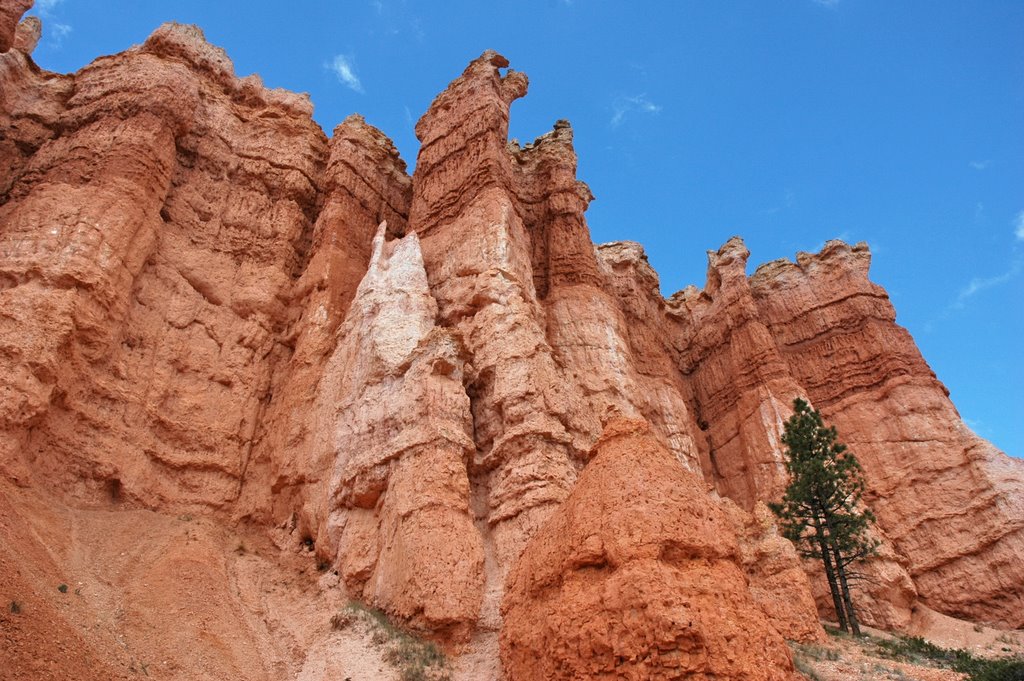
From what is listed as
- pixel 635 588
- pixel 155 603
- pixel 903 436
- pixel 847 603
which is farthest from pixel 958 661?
→ pixel 155 603

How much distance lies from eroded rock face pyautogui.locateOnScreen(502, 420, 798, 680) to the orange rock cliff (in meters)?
0.04

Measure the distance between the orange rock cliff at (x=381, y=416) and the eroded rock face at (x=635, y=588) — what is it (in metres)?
0.04

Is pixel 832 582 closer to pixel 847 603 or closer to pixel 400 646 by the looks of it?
pixel 847 603

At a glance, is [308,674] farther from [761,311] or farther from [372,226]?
[761,311]

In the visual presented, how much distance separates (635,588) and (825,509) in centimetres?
1705

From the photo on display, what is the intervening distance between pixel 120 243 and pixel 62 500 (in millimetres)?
7252

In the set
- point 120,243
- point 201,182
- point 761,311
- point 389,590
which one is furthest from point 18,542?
point 761,311

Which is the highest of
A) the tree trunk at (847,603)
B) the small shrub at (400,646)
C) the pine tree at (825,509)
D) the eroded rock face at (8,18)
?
the eroded rock face at (8,18)

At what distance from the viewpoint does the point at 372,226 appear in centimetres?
2612

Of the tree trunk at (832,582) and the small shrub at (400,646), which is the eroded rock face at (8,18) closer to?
the small shrub at (400,646)

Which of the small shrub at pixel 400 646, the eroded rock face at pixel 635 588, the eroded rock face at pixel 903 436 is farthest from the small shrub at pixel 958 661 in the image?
the small shrub at pixel 400 646

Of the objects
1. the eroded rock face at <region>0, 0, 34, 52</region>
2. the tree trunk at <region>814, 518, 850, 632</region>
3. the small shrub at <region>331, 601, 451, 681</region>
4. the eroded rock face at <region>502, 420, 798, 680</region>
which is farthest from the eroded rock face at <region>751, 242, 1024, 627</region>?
the eroded rock face at <region>0, 0, 34, 52</region>

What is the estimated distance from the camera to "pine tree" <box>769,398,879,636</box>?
2077cm

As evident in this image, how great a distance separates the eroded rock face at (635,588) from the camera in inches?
291
